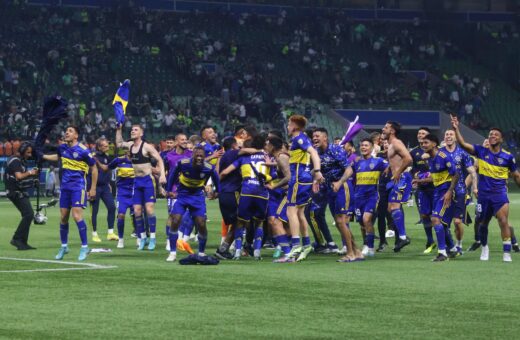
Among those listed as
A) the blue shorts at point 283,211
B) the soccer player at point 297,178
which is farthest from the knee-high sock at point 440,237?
the blue shorts at point 283,211

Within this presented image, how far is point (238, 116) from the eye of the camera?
5534 cm

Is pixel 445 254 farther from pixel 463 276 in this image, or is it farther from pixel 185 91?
pixel 185 91

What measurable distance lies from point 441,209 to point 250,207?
3161 mm

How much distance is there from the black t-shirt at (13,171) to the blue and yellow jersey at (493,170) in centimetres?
892

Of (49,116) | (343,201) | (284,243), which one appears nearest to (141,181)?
(49,116)

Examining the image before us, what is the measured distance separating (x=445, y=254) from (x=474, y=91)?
158ft

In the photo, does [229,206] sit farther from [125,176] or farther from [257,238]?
[125,176]

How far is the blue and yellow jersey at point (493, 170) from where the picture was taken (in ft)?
59.6

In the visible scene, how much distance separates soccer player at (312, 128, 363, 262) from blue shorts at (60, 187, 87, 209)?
161 inches

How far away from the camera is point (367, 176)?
19.9 meters

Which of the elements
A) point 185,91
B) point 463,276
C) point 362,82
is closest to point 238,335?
point 463,276

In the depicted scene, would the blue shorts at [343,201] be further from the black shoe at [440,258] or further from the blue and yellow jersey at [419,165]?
the blue and yellow jersey at [419,165]

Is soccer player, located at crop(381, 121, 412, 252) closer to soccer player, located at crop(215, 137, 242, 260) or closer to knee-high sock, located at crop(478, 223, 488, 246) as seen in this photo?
knee-high sock, located at crop(478, 223, 488, 246)

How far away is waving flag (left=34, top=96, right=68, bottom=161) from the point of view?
19.2 meters
